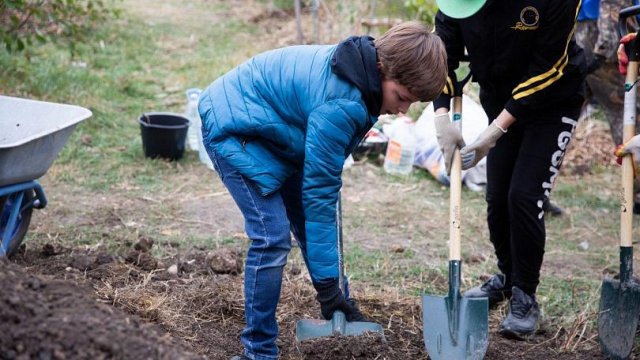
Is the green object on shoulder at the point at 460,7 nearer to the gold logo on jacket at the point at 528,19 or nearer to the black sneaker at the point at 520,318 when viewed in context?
the gold logo on jacket at the point at 528,19

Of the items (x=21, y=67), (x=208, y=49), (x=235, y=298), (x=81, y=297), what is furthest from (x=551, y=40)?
(x=208, y=49)

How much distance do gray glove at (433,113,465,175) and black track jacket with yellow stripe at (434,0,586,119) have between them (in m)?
0.13

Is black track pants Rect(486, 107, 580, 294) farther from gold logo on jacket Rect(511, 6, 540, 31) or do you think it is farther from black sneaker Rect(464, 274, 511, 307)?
gold logo on jacket Rect(511, 6, 540, 31)

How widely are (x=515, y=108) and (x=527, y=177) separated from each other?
0.35 m

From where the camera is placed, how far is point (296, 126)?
117 inches

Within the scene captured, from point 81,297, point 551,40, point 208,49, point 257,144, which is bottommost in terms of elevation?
point 208,49

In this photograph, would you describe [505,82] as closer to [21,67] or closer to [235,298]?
[235,298]

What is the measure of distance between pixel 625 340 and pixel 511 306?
0.54 m

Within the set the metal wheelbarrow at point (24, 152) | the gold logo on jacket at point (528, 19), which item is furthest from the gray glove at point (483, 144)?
the metal wheelbarrow at point (24, 152)

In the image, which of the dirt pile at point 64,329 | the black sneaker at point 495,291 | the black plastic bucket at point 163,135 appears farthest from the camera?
the black plastic bucket at point 163,135

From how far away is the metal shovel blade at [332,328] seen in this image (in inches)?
125

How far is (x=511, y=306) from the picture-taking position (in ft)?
12.5

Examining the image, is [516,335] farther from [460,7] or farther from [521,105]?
[460,7]

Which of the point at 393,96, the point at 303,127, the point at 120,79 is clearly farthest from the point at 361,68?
the point at 120,79
